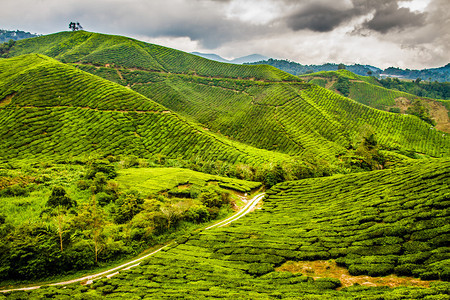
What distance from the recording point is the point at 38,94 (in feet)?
270

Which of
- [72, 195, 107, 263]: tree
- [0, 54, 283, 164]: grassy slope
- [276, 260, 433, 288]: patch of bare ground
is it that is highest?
[0, 54, 283, 164]: grassy slope

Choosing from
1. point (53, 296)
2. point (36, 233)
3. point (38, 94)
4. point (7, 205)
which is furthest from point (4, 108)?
point (53, 296)

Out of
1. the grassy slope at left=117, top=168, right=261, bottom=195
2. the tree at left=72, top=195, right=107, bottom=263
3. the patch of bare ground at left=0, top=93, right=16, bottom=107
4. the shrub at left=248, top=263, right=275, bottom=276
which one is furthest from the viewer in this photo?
the patch of bare ground at left=0, top=93, right=16, bottom=107

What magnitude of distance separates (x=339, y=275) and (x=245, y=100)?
121 meters

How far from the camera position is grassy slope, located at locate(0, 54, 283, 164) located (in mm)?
68812

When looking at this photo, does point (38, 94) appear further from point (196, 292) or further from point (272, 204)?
point (196, 292)

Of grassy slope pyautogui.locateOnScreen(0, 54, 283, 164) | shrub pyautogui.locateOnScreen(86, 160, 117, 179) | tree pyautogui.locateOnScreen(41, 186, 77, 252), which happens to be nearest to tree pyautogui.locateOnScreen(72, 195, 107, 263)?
tree pyautogui.locateOnScreen(41, 186, 77, 252)

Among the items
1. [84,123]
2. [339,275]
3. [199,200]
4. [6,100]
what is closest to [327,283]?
[339,275]

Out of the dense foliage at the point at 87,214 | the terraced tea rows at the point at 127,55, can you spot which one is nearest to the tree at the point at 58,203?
the dense foliage at the point at 87,214

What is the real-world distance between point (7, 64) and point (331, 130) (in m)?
150

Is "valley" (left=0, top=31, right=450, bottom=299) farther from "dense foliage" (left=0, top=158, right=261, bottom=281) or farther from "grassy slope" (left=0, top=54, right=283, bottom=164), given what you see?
"grassy slope" (left=0, top=54, right=283, bottom=164)

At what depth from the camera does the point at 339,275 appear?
21.2 m

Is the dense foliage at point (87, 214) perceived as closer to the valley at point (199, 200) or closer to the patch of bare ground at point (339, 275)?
the valley at point (199, 200)

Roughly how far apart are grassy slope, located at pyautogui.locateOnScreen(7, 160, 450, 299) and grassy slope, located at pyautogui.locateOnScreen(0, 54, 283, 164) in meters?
42.3
